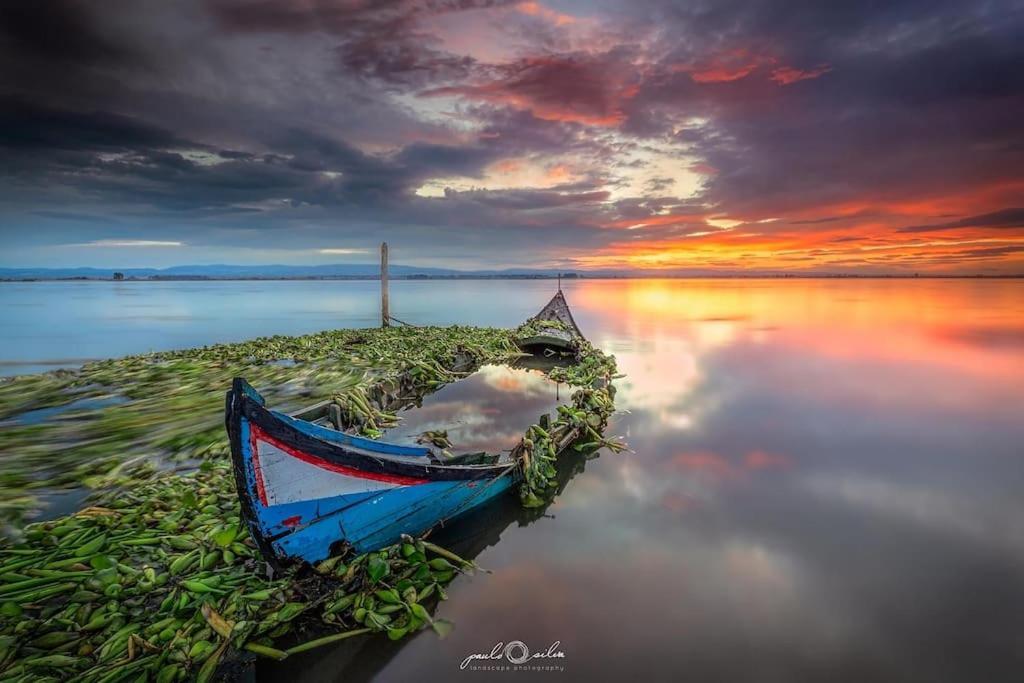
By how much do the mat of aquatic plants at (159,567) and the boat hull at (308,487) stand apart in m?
0.33

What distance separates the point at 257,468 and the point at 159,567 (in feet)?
6.21

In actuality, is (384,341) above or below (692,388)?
above

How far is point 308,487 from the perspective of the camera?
226 inches

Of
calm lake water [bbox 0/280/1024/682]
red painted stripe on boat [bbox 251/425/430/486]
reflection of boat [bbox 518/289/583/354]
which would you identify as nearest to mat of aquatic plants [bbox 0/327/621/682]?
calm lake water [bbox 0/280/1024/682]

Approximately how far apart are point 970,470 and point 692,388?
9.70 meters

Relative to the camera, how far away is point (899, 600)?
707 centimetres

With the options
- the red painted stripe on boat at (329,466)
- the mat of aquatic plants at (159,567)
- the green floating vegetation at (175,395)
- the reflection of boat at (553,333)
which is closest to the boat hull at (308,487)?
the red painted stripe on boat at (329,466)

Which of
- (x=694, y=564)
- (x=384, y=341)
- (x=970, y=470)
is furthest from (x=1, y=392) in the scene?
(x=970, y=470)

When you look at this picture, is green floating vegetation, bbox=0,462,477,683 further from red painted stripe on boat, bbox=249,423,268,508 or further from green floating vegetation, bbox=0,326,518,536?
green floating vegetation, bbox=0,326,518,536

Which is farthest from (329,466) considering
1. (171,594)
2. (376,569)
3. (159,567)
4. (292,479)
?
(159,567)

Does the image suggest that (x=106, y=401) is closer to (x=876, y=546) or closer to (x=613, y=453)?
(x=613, y=453)

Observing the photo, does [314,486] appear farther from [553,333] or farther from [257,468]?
[553,333]

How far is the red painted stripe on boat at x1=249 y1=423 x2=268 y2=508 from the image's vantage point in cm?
539

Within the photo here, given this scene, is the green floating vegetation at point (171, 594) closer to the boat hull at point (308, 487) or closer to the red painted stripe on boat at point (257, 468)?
the boat hull at point (308, 487)
